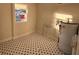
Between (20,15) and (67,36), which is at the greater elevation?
(20,15)

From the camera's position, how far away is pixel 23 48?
9.52ft

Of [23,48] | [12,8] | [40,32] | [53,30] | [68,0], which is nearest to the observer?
[68,0]

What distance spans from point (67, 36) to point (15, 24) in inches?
68.1

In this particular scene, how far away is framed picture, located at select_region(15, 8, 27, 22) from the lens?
12.4 feet

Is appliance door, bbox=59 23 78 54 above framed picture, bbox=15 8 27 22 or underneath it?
underneath

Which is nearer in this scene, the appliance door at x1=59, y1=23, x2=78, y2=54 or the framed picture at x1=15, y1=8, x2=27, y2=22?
the appliance door at x1=59, y1=23, x2=78, y2=54

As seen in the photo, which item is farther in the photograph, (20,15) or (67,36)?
(20,15)

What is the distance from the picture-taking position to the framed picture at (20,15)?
3789 millimetres

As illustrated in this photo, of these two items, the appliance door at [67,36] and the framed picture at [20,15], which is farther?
the framed picture at [20,15]

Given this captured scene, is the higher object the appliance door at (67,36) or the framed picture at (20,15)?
the framed picture at (20,15)

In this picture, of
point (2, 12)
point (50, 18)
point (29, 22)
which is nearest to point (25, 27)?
point (29, 22)

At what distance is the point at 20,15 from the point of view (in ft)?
12.9
